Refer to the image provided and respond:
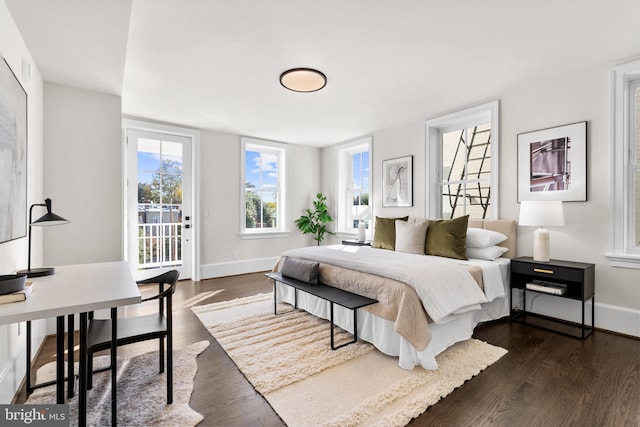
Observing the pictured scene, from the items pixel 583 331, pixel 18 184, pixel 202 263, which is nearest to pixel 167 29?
pixel 18 184

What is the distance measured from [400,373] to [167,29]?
2867 mm

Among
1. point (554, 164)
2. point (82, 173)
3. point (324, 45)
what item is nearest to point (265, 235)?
point (82, 173)

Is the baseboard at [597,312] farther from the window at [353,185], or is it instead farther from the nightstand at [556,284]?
the window at [353,185]

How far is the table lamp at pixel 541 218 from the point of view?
274 centimetres

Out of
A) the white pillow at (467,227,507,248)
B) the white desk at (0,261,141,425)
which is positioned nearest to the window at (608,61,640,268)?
the white pillow at (467,227,507,248)

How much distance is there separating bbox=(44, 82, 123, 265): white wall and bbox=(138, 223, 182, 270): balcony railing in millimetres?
1532

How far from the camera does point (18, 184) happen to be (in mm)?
1951

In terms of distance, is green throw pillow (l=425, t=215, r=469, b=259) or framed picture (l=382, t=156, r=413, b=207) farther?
framed picture (l=382, t=156, r=413, b=207)

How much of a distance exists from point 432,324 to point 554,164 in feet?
7.02

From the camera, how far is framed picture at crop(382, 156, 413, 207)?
450cm

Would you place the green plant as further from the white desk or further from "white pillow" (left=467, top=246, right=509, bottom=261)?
the white desk

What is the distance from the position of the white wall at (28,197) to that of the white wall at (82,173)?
120mm

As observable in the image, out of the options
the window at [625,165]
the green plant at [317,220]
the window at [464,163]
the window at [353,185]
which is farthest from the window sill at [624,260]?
the green plant at [317,220]

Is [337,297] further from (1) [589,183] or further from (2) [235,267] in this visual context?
(2) [235,267]
